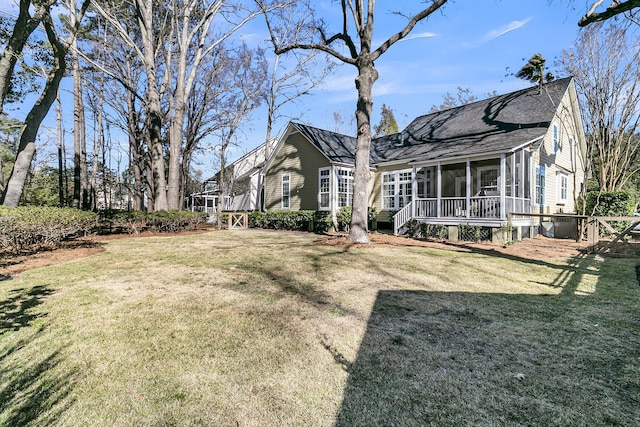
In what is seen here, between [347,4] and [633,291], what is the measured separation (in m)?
11.8

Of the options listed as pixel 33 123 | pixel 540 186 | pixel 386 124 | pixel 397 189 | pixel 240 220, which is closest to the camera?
pixel 33 123

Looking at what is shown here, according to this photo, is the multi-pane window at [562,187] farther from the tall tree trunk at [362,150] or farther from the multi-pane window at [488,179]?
the tall tree trunk at [362,150]

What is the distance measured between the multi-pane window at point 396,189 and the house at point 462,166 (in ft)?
0.17

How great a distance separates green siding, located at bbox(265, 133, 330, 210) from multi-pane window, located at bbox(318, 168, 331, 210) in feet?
1.13

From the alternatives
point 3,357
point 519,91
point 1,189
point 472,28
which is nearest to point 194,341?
point 3,357

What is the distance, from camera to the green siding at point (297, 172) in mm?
17734

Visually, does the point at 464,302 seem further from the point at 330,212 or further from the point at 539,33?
the point at 539,33

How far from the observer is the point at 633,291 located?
5.25 metres

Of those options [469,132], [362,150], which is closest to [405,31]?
[362,150]

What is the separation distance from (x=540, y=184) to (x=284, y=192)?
14.1 m

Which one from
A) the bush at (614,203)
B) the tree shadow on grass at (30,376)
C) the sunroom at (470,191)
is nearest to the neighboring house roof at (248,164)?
the sunroom at (470,191)

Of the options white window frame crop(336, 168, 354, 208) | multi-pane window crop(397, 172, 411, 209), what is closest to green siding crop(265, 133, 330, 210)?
white window frame crop(336, 168, 354, 208)

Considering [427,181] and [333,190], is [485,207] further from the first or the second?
[333,190]

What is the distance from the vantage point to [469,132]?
1575 cm
